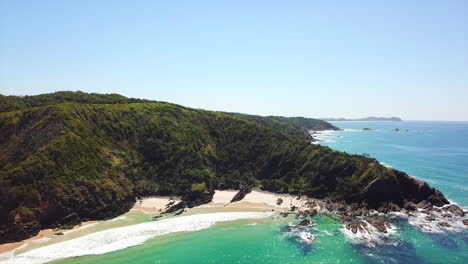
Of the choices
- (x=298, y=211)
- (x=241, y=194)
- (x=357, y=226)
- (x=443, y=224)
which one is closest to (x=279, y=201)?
(x=298, y=211)

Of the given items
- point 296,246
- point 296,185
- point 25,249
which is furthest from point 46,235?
point 296,185

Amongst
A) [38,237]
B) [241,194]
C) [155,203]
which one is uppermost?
[241,194]

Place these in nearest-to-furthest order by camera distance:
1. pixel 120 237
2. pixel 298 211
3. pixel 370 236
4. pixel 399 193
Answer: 1. pixel 370 236
2. pixel 120 237
3. pixel 298 211
4. pixel 399 193

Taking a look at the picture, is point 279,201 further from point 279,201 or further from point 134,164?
point 134,164

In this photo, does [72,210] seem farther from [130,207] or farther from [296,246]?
[296,246]

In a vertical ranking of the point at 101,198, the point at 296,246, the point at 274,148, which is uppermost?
the point at 274,148

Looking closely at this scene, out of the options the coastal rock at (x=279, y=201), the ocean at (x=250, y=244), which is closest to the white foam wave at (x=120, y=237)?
the ocean at (x=250, y=244)

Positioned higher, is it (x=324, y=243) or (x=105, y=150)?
(x=105, y=150)
